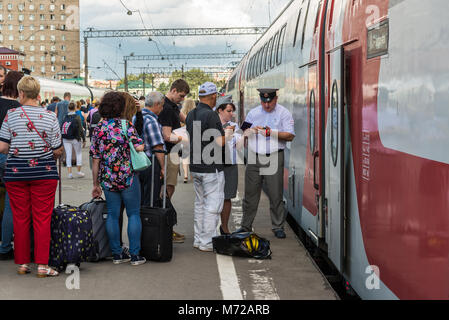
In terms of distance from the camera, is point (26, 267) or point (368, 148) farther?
point (26, 267)

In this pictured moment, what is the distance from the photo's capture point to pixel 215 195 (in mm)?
7434

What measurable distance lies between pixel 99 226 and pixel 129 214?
400 millimetres

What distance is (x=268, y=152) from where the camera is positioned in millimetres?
8242

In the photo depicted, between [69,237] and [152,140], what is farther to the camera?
[152,140]

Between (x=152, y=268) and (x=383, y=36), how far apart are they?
3.52 m

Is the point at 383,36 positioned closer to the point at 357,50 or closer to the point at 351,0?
the point at 357,50

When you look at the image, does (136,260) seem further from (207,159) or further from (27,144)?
(27,144)

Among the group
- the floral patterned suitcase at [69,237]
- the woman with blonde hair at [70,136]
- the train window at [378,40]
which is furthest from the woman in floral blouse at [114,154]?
the woman with blonde hair at [70,136]

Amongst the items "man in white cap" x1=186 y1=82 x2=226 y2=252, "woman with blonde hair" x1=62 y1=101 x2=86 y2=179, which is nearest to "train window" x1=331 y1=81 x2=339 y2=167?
"man in white cap" x1=186 y1=82 x2=226 y2=252

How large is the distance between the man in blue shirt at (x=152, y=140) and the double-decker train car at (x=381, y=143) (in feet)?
5.53

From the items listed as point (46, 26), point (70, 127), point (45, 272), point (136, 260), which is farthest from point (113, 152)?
point (46, 26)

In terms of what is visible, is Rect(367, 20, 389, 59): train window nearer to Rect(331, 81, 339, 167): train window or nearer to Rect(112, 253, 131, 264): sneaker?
Rect(331, 81, 339, 167): train window
